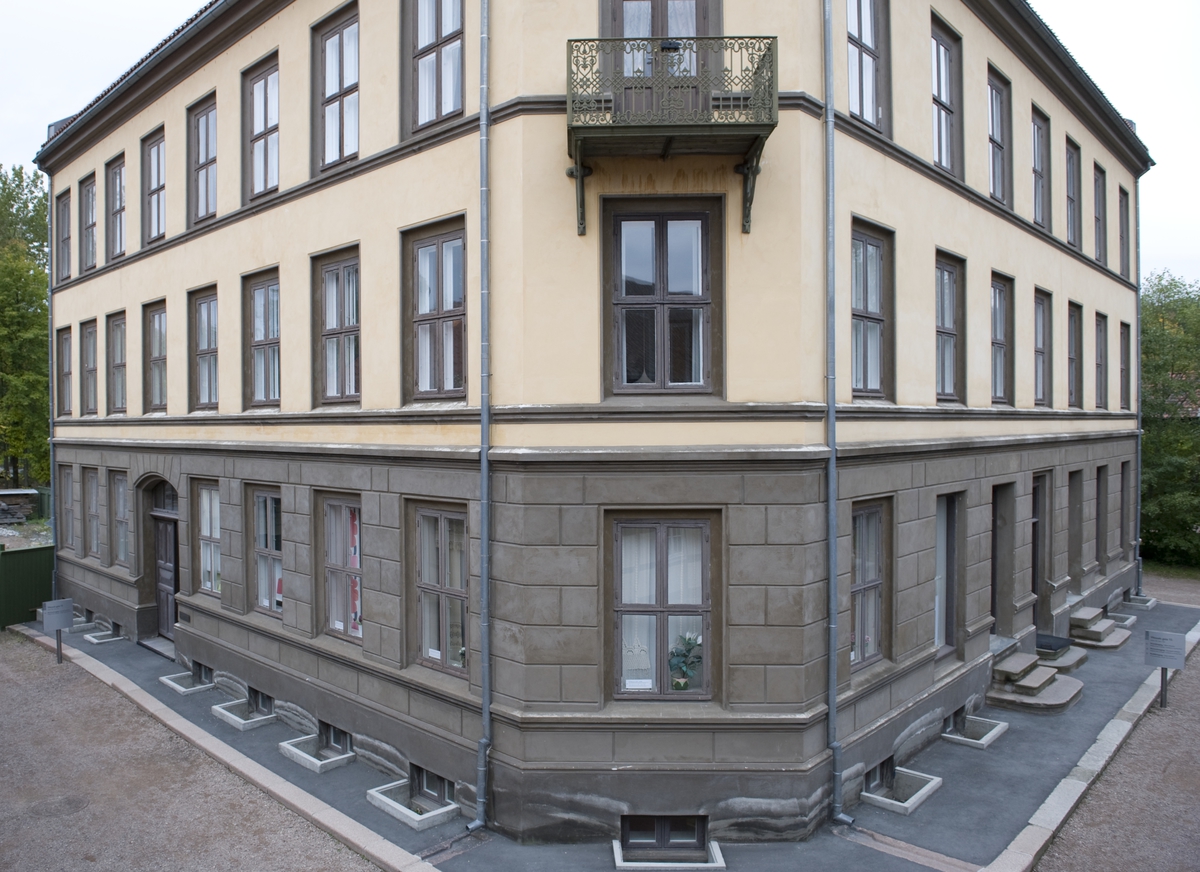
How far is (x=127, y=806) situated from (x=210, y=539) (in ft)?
16.3

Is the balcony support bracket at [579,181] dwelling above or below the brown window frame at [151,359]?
above

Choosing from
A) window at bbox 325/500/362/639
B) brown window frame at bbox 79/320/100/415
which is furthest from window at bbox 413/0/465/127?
brown window frame at bbox 79/320/100/415

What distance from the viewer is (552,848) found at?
7938mm

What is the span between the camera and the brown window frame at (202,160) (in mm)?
13188

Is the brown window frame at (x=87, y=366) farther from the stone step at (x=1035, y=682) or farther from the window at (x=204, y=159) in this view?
the stone step at (x=1035, y=682)

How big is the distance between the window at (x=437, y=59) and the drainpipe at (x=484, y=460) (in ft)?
2.52

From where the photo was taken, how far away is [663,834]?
8.08 metres

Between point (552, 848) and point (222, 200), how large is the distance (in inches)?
412

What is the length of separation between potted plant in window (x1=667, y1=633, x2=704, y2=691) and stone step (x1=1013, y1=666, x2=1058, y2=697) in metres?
6.53

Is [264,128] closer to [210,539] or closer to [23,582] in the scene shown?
[210,539]

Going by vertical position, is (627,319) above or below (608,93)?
below

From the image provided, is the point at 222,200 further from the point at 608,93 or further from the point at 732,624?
the point at 732,624

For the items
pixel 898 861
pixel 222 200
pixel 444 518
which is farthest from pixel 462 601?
pixel 222 200

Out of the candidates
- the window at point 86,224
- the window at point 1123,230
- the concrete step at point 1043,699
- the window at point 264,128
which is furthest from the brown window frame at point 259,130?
the window at point 1123,230
